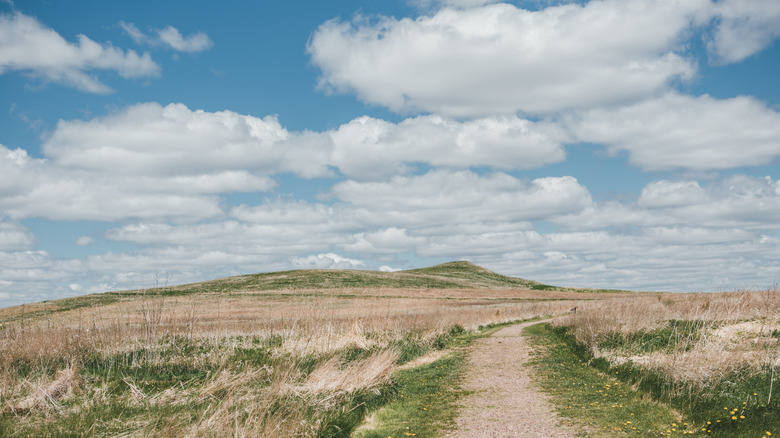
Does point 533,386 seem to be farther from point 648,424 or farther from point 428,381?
point 648,424

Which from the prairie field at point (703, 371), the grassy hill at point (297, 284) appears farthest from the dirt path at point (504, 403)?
the grassy hill at point (297, 284)

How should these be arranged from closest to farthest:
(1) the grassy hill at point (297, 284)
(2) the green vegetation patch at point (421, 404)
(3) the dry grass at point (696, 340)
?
(2) the green vegetation patch at point (421, 404) → (3) the dry grass at point (696, 340) → (1) the grassy hill at point (297, 284)

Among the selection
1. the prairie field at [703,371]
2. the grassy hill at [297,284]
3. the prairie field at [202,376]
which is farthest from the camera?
the grassy hill at [297,284]

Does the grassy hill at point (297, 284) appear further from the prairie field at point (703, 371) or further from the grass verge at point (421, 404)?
the prairie field at point (703, 371)

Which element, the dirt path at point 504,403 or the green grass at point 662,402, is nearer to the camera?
the green grass at point 662,402

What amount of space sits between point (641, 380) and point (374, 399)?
7.55 metres

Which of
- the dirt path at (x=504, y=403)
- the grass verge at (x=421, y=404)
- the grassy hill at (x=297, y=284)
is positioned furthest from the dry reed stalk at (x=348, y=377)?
the grassy hill at (x=297, y=284)

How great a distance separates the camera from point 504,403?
42.0 feet

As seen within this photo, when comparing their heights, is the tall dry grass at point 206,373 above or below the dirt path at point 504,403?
above

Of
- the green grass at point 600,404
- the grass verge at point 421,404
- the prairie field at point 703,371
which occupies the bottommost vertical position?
the grass verge at point 421,404

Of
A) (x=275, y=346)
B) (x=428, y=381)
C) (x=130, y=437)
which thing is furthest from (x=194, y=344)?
(x=130, y=437)

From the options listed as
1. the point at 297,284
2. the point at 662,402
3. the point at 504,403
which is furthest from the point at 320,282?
the point at 662,402

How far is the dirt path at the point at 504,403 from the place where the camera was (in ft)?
34.0

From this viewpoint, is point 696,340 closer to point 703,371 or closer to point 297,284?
point 703,371
